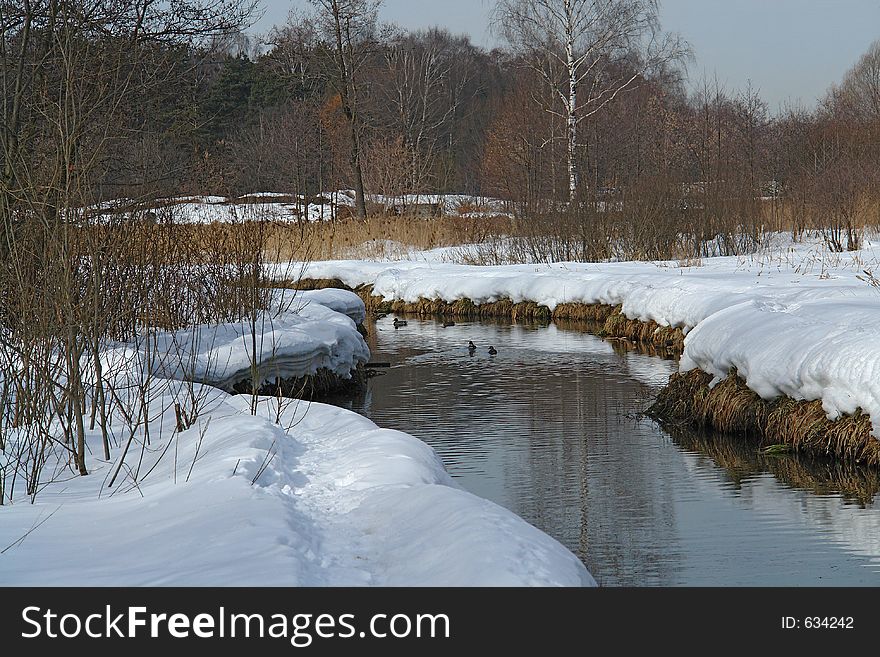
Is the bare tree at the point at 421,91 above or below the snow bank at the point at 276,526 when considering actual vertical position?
above

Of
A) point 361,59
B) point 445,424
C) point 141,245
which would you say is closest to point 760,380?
point 445,424

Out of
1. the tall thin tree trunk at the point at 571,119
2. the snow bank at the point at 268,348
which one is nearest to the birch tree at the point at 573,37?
the tall thin tree trunk at the point at 571,119

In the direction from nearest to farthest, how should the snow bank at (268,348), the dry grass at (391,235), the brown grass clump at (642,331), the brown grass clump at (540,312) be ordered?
the snow bank at (268,348)
the brown grass clump at (642,331)
the brown grass clump at (540,312)
the dry grass at (391,235)

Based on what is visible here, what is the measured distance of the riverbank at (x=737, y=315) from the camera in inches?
268

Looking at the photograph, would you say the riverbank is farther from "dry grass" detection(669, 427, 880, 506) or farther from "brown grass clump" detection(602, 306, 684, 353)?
"dry grass" detection(669, 427, 880, 506)

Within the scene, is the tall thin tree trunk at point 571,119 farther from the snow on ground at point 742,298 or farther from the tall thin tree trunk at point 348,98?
the tall thin tree trunk at point 348,98

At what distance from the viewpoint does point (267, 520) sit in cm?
402

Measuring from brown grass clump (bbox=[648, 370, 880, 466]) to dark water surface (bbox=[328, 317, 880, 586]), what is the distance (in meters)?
0.16

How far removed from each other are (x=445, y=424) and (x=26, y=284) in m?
3.87

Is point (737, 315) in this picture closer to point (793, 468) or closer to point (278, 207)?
point (793, 468)

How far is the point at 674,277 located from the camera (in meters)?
13.9

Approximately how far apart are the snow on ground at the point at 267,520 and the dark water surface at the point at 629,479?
1029mm

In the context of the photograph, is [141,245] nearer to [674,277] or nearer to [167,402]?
[167,402]

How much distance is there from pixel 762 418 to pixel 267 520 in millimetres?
4686
